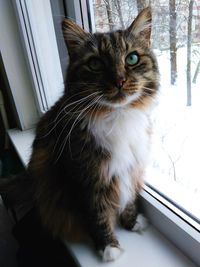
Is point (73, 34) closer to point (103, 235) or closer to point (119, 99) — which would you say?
point (119, 99)

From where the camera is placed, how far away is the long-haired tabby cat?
0.64 metres

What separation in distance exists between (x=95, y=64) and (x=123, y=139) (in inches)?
8.1

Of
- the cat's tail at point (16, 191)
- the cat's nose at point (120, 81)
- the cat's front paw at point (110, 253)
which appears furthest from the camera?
the cat's tail at point (16, 191)

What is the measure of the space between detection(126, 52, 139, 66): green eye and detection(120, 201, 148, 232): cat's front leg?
450 millimetres

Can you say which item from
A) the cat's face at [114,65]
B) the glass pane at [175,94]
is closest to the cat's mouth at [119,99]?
the cat's face at [114,65]

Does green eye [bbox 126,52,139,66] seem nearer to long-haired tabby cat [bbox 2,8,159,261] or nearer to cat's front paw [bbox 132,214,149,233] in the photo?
long-haired tabby cat [bbox 2,8,159,261]

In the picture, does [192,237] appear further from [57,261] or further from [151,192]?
[57,261]

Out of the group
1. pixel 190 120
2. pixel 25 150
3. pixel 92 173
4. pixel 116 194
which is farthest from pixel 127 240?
pixel 25 150

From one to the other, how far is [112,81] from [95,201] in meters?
0.33

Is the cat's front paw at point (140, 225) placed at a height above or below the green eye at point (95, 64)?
below

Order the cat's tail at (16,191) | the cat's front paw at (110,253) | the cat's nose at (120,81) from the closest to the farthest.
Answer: the cat's nose at (120,81), the cat's front paw at (110,253), the cat's tail at (16,191)

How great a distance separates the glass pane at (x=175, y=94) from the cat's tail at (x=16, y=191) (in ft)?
1.56

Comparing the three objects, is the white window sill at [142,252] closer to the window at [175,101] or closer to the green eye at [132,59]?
the window at [175,101]

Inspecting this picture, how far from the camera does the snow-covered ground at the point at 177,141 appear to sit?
752 millimetres
